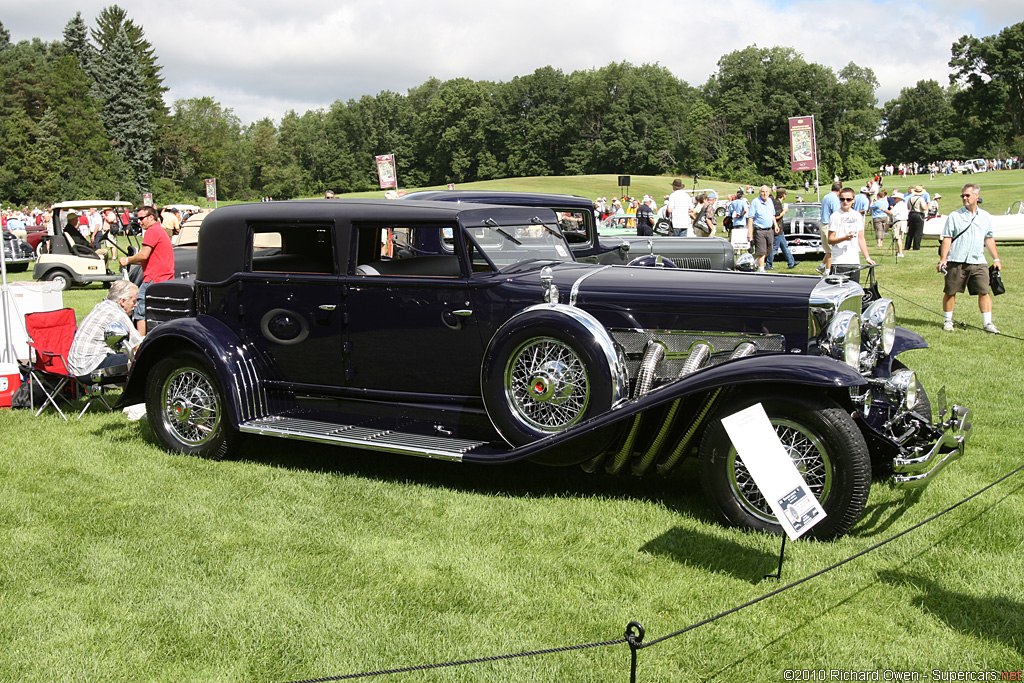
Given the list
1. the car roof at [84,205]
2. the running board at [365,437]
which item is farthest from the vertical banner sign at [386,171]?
the running board at [365,437]

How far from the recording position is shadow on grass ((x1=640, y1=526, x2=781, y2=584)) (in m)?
4.08

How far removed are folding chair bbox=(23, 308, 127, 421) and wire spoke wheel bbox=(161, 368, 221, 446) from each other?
1.50 metres

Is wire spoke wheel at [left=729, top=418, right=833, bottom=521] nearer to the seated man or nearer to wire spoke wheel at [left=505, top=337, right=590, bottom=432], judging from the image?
wire spoke wheel at [left=505, top=337, right=590, bottom=432]

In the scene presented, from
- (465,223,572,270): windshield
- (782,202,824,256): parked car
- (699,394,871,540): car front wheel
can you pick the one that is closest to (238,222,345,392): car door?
(465,223,572,270): windshield

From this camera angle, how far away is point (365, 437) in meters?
5.41

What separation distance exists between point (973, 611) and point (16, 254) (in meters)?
27.0

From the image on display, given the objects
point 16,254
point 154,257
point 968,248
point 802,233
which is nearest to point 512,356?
point 154,257

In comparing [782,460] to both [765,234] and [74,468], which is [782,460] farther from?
[765,234]

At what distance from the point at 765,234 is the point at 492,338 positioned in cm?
1285

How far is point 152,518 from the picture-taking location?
505 centimetres

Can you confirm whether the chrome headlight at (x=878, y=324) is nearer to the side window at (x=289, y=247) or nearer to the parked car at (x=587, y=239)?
the parked car at (x=587, y=239)

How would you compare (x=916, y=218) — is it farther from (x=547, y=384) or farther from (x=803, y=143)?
(x=547, y=384)

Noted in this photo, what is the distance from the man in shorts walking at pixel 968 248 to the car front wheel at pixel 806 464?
7317 mm

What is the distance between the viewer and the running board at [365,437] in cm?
512
